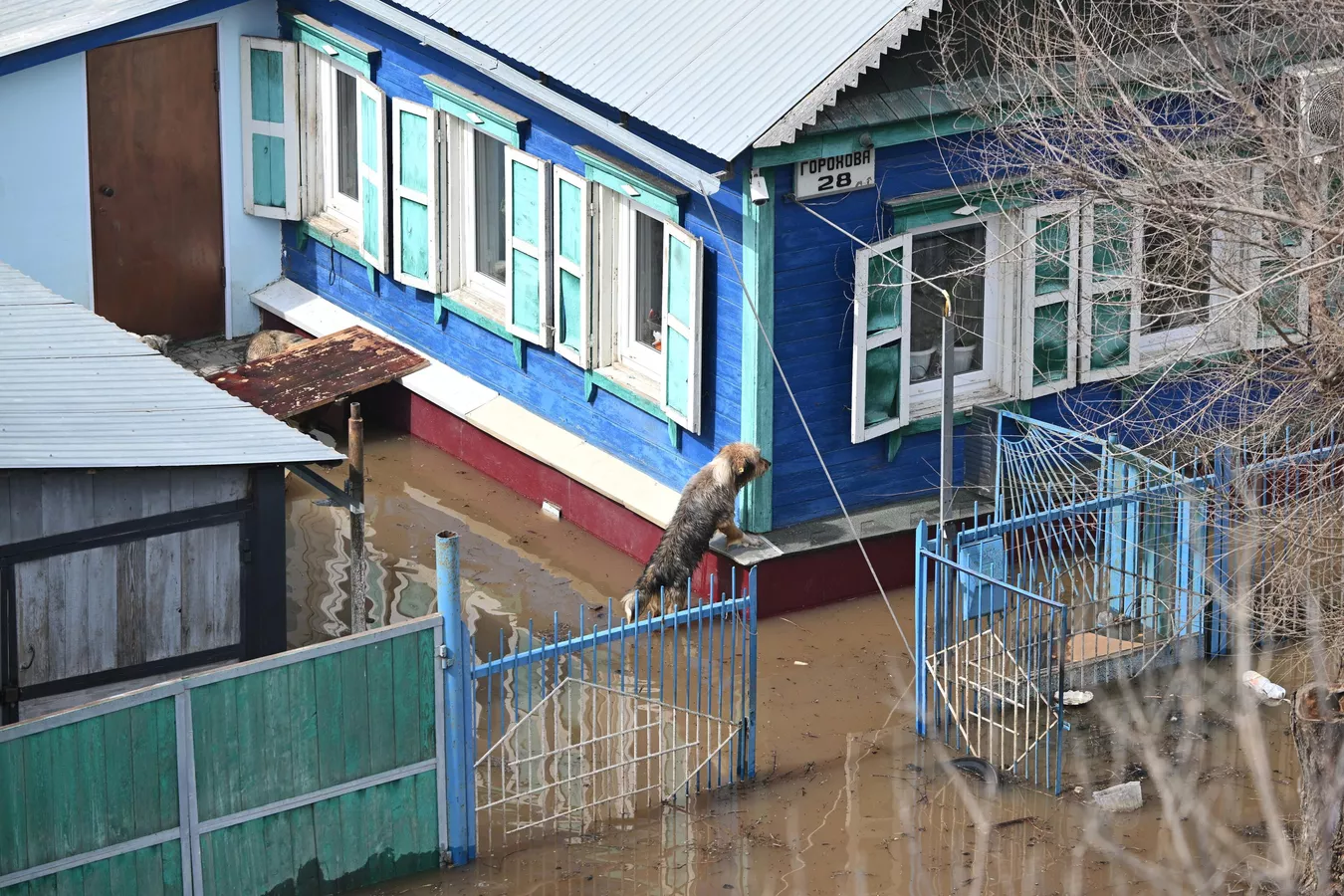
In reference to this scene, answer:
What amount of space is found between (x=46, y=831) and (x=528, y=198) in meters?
6.54

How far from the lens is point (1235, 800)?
10.2m

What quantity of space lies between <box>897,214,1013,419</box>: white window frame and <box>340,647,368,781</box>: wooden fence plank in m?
4.78

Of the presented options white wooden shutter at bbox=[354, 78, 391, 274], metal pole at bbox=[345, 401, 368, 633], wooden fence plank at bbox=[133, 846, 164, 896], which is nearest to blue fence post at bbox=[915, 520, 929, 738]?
metal pole at bbox=[345, 401, 368, 633]

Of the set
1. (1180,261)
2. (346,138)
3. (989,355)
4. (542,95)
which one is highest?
(542,95)

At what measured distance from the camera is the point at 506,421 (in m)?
14.1

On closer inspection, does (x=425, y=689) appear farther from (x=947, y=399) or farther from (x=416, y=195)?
(x=416, y=195)

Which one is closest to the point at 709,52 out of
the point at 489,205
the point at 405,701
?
the point at 489,205

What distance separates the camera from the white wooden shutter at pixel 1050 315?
41.7 feet

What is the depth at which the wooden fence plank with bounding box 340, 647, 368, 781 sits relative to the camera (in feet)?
29.4

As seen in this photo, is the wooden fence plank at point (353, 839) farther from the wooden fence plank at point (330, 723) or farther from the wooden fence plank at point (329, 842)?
the wooden fence plank at point (330, 723)

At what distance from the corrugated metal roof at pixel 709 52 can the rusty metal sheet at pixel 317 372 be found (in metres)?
2.21

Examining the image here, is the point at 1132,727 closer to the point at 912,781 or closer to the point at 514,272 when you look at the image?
the point at 912,781

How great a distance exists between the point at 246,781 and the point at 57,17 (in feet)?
27.5

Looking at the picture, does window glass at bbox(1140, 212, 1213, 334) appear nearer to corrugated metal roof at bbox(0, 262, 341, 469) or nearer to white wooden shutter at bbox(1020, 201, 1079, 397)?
white wooden shutter at bbox(1020, 201, 1079, 397)
